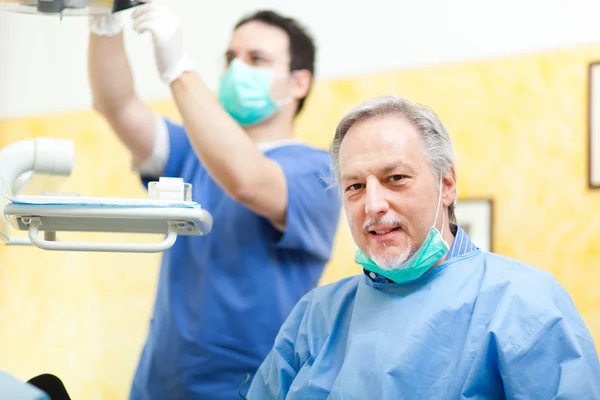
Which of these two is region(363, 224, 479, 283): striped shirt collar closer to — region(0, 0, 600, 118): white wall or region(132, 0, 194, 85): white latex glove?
region(132, 0, 194, 85): white latex glove

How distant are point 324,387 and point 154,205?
45 cm

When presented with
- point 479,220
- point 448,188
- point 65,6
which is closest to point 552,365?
point 448,188

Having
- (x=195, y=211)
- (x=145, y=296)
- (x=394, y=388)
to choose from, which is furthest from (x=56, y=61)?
(x=394, y=388)

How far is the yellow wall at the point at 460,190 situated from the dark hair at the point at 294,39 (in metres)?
0.10

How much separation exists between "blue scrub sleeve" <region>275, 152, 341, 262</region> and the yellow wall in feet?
0.61

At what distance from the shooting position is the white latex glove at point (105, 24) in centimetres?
205

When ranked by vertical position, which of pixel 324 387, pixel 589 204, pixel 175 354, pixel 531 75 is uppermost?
pixel 531 75

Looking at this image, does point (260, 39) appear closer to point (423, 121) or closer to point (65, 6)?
point (65, 6)

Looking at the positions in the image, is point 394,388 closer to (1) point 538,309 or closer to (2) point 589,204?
(1) point 538,309

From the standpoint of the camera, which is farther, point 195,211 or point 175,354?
point 175,354

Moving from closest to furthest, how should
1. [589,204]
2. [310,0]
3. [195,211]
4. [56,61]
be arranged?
[195,211] < [589,204] < [310,0] < [56,61]

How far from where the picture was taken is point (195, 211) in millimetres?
1382

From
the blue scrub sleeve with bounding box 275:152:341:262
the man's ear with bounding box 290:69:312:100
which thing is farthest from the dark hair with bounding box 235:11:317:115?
the blue scrub sleeve with bounding box 275:152:341:262

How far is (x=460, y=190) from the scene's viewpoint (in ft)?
7.32
